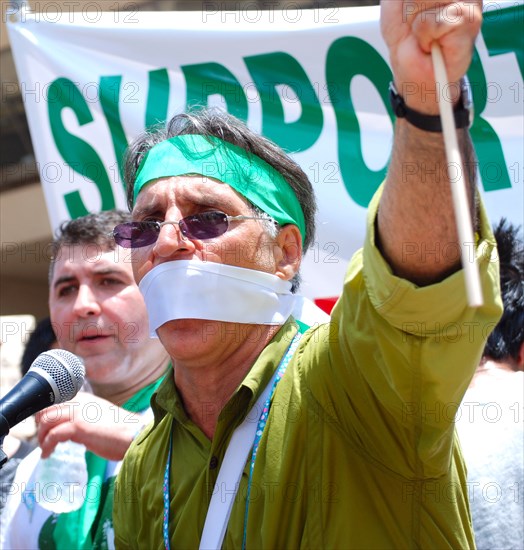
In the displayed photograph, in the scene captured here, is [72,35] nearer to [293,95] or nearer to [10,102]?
[293,95]

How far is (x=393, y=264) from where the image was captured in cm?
172

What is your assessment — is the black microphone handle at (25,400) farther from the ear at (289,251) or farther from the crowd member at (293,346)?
the ear at (289,251)

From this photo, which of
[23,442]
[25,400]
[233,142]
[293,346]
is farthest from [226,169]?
[23,442]

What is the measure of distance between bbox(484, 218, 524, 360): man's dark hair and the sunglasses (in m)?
1.17

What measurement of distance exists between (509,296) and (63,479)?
1.74 meters

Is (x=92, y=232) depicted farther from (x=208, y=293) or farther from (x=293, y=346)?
(x=293, y=346)

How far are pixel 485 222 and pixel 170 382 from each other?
111 cm

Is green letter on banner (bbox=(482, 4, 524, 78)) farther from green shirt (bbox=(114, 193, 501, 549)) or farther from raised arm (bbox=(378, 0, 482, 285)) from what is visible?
raised arm (bbox=(378, 0, 482, 285))

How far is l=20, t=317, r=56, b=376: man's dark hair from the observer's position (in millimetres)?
4176

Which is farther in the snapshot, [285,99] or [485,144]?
[285,99]

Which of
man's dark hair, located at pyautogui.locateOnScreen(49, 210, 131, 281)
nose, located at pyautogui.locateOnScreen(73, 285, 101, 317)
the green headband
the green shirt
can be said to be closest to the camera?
the green shirt

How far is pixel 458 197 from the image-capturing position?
1.33 metres

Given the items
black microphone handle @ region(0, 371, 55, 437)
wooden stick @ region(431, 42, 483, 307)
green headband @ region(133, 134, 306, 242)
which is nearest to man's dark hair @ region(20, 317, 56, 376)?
green headband @ region(133, 134, 306, 242)

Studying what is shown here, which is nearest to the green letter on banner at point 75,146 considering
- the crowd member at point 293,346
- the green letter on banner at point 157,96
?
the green letter on banner at point 157,96
